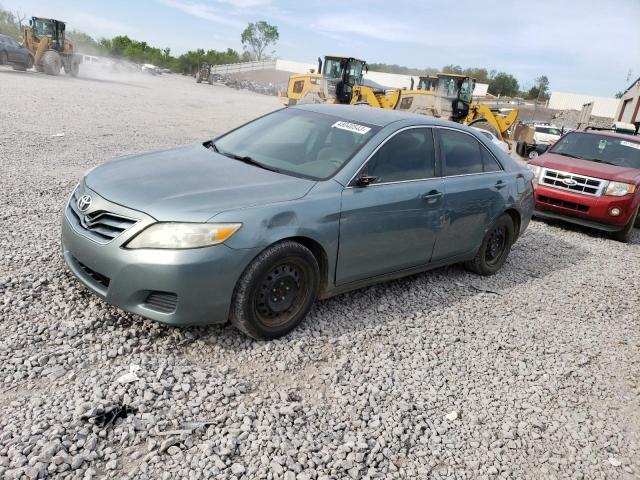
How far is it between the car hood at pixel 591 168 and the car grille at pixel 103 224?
7423 millimetres

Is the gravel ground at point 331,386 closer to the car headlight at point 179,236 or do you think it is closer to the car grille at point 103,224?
the car grille at point 103,224

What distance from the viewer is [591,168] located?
841cm

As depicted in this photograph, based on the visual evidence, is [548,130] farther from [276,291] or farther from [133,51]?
[133,51]

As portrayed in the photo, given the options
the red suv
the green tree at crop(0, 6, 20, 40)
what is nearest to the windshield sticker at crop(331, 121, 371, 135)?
the red suv

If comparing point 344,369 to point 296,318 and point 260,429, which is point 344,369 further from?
point 260,429

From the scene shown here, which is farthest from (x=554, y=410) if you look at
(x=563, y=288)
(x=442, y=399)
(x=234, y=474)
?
(x=563, y=288)

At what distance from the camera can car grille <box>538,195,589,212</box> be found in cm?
825

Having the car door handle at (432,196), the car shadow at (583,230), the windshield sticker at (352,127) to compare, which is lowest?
the car shadow at (583,230)

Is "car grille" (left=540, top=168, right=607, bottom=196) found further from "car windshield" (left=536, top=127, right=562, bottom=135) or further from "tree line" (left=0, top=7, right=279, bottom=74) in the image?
"tree line" (left=0, top=7, right=279, bottom=74)

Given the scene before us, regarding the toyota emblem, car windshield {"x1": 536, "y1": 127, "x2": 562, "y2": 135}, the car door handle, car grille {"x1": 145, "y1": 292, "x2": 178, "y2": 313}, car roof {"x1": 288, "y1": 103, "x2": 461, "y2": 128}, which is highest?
car roof {"x1": 288, "y1": 103, "x2": 461, "y2": 128}

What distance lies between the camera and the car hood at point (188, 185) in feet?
10.7

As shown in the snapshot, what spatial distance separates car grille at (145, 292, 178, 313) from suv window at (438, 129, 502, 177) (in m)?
2.73

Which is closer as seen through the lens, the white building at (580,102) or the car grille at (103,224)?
the car grille at (103,224)

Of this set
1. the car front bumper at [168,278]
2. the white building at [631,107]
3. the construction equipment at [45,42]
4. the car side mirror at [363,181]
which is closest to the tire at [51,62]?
the construction equipment at [45,42]
